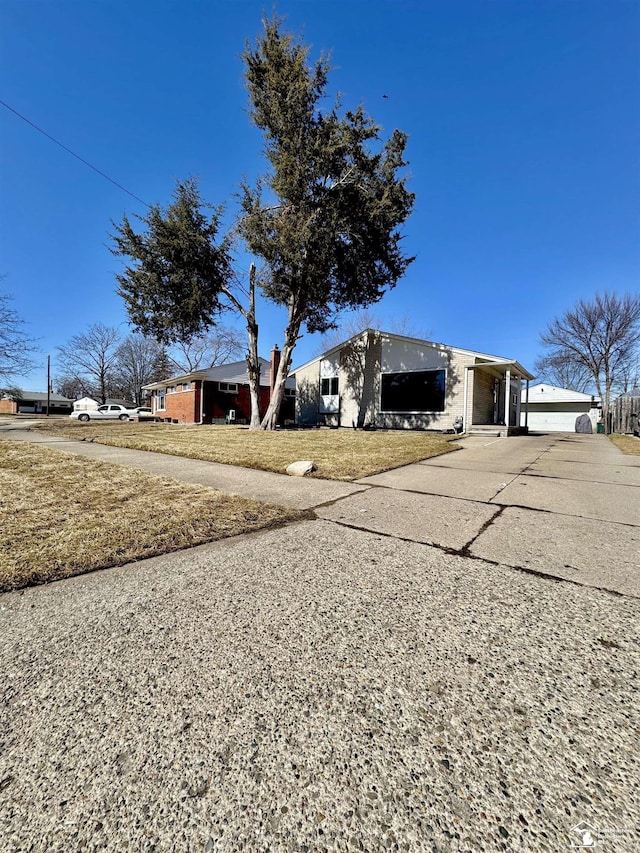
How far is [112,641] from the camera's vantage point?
1.46 metres

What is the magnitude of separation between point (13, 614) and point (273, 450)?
5826 millimetres

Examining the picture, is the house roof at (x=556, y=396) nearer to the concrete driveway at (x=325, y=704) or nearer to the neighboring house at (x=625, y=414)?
the neighboring house at (x=625, y=414)

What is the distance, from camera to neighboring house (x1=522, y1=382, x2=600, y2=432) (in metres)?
25.6

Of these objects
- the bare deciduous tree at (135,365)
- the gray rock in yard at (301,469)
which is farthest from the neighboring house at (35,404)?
the gray rock in yard at (301,469)

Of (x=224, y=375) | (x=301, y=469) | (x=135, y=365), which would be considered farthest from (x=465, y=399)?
(x=135, y=365)

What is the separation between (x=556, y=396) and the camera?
26.5 metres

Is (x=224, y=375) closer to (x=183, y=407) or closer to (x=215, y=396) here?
(x=215, y=396)

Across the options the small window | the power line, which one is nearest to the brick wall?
the small window

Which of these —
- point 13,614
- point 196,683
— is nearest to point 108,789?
point 196,683

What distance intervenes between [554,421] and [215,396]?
24.9 meters

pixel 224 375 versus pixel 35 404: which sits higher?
pixel 224 375

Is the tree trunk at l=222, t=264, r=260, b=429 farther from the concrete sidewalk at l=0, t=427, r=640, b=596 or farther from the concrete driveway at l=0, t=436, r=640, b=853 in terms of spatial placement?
the concrete driveway at l=0, t=436, r=640, b=853

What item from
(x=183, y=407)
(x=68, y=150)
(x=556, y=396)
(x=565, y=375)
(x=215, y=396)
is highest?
(x=68, y=150)

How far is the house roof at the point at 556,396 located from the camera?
2556 cm
